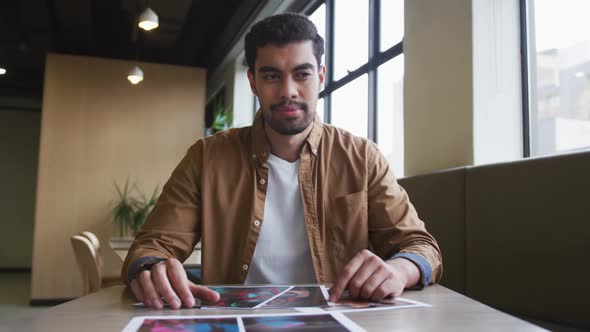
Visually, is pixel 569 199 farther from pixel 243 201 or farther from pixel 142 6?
pixel 142 6

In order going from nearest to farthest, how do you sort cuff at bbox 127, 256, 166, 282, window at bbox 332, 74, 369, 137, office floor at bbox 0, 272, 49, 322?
cuff at bbox 127, 256, 166, 282 < window at bbox 332, 74, 369, 137 < office floor at bbox 0, 272, 49, 322

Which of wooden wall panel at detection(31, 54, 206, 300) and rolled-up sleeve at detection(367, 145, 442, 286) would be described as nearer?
rolled-up sleeve at detection(367, 145, 442, 286)

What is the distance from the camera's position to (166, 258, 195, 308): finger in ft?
2.78

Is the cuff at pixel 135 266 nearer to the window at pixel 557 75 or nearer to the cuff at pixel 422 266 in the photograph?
the cuff at pixel 422 266

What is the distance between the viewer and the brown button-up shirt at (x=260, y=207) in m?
1.38

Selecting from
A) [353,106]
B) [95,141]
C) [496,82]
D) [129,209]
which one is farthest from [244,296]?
[95,141]

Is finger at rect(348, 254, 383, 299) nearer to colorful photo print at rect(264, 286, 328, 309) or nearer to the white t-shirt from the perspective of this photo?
colorful photo print at rect(264, 286, 328, 309)

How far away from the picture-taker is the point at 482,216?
2.06m

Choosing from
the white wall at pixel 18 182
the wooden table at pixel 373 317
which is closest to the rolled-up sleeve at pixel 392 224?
the wooden table at pixel 373 317

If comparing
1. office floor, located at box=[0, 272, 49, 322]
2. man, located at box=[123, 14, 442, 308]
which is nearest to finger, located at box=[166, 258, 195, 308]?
man, located at box=[123, 14, 442, 308]

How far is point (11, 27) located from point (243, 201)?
7221 millimetres

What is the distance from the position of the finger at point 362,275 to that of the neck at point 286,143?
25.2 inches

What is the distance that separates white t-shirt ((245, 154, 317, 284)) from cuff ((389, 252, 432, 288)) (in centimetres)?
36

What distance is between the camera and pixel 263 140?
152 centimetres
